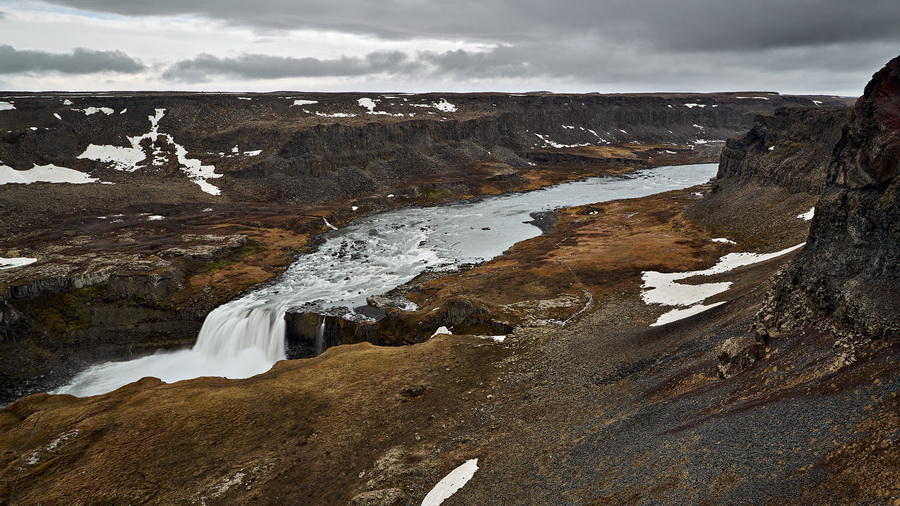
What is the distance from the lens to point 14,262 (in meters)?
59.7

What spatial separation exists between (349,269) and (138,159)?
256 feet

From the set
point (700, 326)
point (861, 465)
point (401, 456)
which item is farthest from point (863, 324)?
point (401, 456)

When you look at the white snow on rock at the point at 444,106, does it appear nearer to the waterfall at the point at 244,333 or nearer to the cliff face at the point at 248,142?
the cliff face at the point at 248,142

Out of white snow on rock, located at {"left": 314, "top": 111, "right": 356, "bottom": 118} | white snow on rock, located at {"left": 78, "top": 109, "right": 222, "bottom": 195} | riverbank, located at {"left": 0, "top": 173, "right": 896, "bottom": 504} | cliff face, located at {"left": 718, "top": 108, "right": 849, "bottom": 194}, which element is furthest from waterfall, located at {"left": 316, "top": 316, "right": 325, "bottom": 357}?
white snow on rock, located at {"left": 314, "top": 111, "right": 356, "bottom": 118}

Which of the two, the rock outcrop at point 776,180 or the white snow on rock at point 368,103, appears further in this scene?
the white snow on rock at point 368,103

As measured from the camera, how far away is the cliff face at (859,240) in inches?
806

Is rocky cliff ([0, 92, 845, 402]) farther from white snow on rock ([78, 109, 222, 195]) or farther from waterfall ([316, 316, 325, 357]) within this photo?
waterfall ([316, 316, 325, 357])

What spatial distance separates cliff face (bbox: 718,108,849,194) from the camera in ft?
221

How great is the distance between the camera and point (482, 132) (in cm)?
16300

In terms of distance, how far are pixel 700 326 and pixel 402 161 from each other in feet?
356

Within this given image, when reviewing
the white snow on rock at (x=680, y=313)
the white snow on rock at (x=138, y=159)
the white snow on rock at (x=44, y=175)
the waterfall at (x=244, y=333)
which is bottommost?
the waterfall at (x=244, y=333)

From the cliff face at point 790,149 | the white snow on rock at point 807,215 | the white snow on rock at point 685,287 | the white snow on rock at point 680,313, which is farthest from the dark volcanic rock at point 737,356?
the cliff face at point 790,149

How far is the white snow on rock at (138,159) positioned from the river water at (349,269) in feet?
132

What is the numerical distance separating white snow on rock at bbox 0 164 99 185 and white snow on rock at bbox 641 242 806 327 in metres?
106
